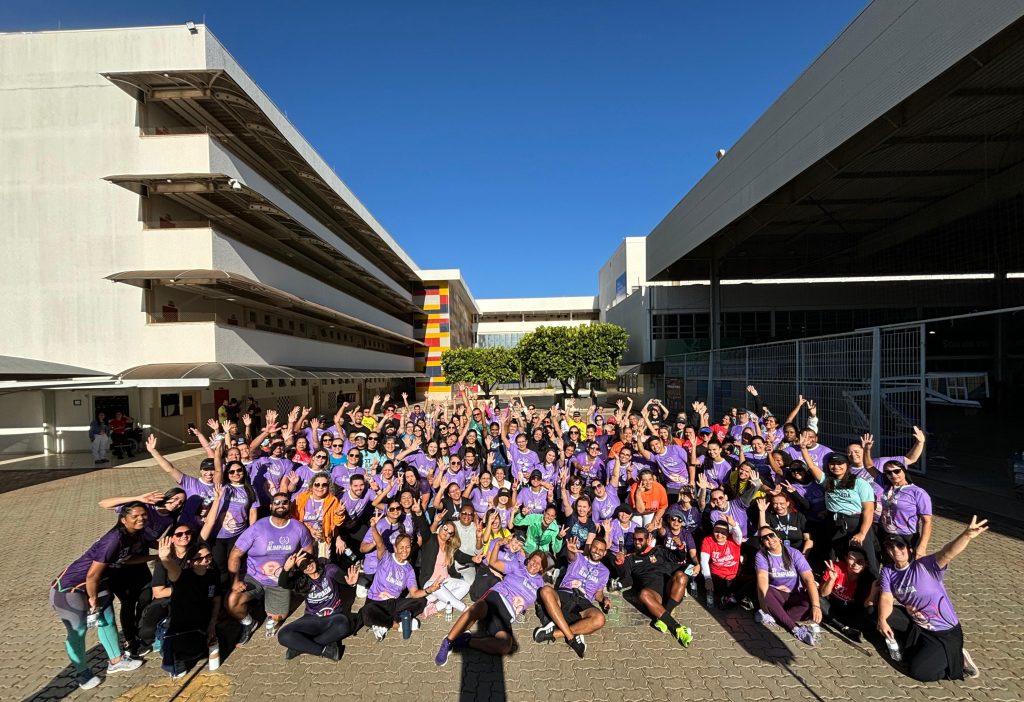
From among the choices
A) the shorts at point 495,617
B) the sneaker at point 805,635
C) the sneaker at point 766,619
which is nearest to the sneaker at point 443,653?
the shorts at point 495,617

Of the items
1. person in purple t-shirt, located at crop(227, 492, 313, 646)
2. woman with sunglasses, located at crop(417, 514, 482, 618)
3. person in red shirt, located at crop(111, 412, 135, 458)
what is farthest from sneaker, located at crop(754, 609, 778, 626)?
person in red shirt, located at crop(111, 412, 135, 458)

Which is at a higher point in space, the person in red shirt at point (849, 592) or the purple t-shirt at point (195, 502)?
the purple t-shirt at point (195, 502)

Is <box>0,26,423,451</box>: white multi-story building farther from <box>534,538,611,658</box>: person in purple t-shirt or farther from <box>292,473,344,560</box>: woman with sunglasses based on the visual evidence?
<box>534,538,611,658</box>: person in purple t-shirt

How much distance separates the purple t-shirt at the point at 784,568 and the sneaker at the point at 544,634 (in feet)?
6.97

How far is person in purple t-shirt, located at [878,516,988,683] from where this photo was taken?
3684 millimetres

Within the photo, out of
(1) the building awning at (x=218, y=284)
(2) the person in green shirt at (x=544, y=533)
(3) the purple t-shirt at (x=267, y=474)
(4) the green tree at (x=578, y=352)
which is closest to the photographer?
(2) the person in green shirt at (x=544, y=533)

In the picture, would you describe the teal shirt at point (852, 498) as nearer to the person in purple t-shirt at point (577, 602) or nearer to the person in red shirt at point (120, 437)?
the person in purple t-shirt at point (577, 602)

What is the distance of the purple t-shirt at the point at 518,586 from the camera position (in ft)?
15.2

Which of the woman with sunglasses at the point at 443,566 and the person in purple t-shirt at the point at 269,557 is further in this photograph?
the woman with sunglasses at the point at 443,566

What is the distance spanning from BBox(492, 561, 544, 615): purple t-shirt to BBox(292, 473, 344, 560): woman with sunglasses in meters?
2.11

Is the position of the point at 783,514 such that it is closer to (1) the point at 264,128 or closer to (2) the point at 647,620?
(2) the point at 647,620

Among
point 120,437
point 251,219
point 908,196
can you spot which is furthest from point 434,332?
point 908,196

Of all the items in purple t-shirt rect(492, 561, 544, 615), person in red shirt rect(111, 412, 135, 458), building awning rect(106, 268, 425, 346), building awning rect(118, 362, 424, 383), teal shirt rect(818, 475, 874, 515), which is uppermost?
building awning rect(106, 268, 425, 346)

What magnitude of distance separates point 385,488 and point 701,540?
3.92 m
